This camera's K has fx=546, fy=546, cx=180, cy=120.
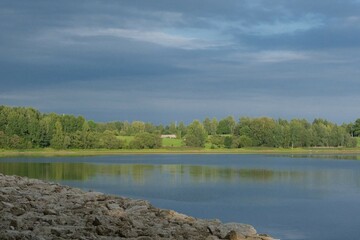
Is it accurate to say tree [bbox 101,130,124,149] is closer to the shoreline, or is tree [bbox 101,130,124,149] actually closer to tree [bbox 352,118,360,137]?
the shoreline

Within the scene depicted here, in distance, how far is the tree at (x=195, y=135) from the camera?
144875mm

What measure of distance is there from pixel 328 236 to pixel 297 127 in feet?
437

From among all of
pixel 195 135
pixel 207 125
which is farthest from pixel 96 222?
pixel 207 125

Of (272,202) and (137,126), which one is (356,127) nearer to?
(137,126)

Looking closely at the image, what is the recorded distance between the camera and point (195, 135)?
479 ft

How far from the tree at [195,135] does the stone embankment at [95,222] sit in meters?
132

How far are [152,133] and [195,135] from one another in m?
11.5

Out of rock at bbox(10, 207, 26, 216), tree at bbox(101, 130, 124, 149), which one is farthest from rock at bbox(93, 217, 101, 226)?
tree at bbox(101, 130, 124, 149)

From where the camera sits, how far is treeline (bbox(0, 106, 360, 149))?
12244 cm

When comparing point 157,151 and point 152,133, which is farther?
point 152,133

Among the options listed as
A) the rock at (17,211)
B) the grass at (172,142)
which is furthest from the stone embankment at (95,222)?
the grass at (172,142)

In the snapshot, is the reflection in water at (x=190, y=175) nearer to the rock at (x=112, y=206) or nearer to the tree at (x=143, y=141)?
the rock at (x=112, y=206)

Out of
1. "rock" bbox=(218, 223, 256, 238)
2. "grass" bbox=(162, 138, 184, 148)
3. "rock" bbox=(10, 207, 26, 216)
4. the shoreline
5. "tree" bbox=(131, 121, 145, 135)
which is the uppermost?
"tree" bbox=(131, 121, 145, 135)

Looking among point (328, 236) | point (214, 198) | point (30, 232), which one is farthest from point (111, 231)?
point (214, 198)
